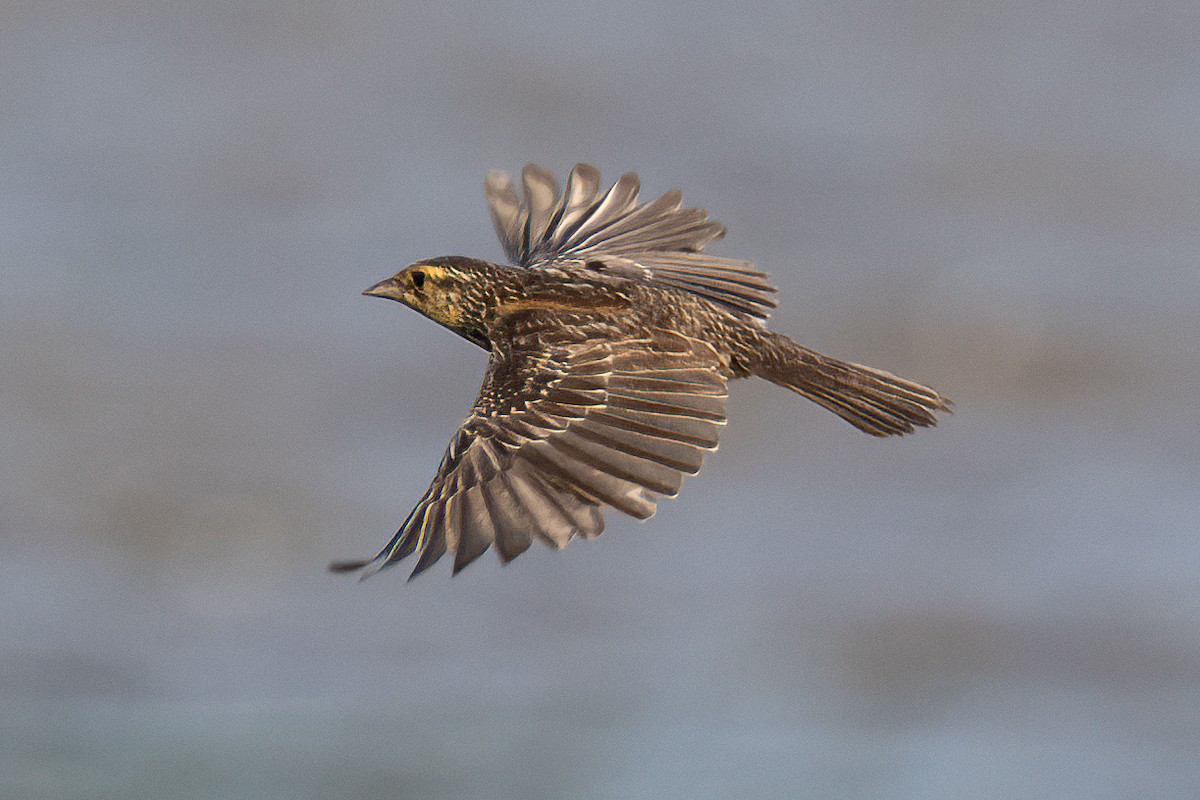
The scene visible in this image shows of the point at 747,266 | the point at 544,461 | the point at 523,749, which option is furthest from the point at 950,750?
the point at 544,461

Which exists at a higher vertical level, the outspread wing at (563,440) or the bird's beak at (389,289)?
the bird's beak at (389,289)

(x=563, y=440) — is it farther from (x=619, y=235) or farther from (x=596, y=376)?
(x=619, y=235)

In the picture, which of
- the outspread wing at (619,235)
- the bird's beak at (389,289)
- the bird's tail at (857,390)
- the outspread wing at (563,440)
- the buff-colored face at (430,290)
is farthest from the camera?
the outspread wing at (619,235)

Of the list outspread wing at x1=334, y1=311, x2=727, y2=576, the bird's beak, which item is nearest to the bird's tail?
outspread wing at x1=334, y1=311, x2=727, y2=576

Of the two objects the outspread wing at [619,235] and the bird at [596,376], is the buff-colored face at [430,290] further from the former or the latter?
the outspread wing at [619,235]

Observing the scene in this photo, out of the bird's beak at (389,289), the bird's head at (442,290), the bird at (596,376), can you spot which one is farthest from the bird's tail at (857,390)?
the bird's beak at (389,289)
